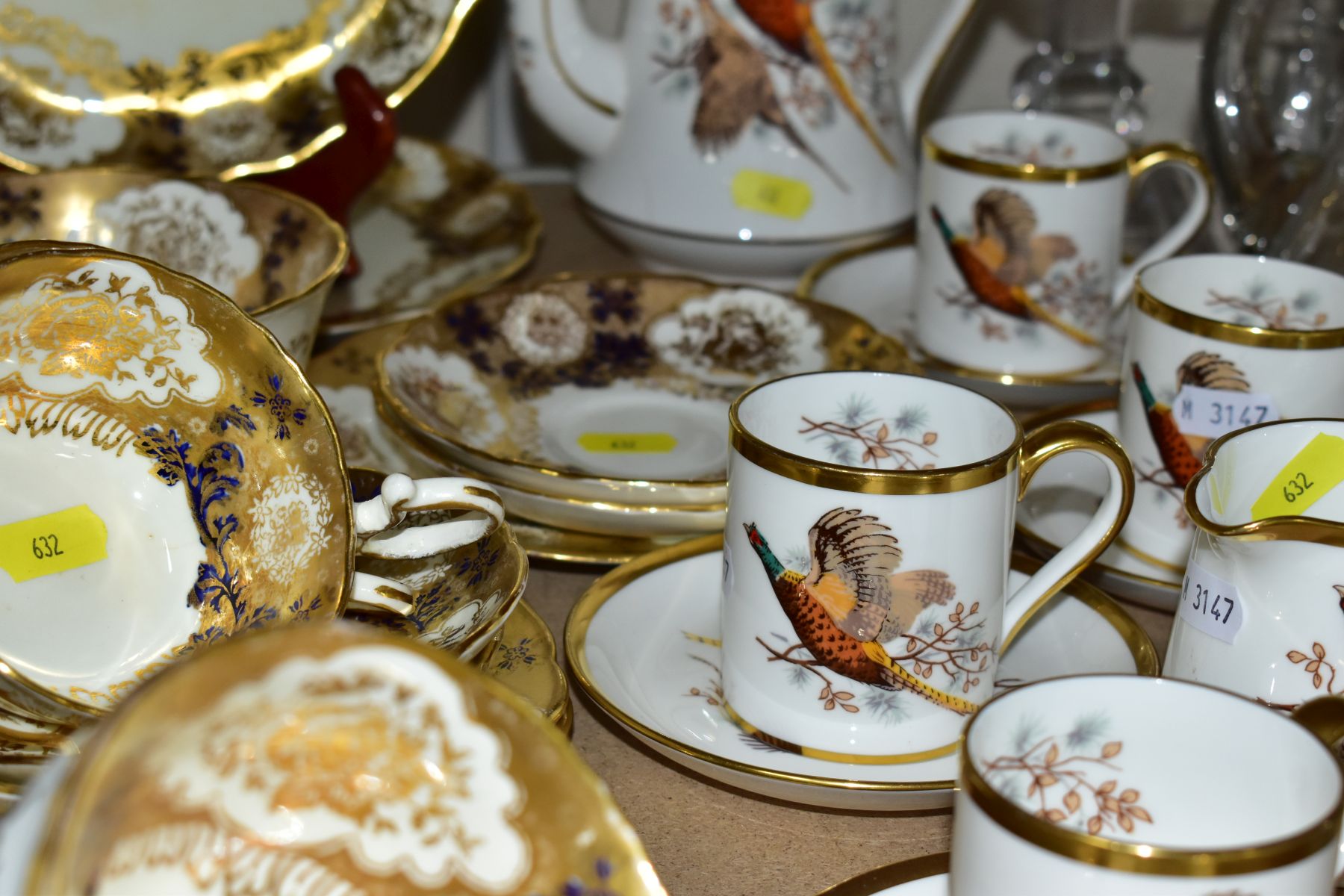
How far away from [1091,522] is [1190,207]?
416mm

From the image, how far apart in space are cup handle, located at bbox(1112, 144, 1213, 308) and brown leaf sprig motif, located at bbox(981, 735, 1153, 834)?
1.55 ft

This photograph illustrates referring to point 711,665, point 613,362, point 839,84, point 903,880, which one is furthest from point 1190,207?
point 903,880

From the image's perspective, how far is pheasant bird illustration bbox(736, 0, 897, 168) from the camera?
88cm

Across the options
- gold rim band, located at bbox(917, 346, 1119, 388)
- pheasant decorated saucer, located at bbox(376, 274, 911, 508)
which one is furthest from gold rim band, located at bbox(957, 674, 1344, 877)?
gold rim band, located at bbox(917, 346, 1119, 388)

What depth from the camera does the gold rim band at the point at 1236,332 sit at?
622 mm

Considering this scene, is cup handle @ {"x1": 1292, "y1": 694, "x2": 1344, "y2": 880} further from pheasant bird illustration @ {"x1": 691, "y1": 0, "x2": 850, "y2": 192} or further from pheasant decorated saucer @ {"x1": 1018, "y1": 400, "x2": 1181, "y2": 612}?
pheasant bird illustration @ {"x1": 691, "y1": 0, "x2": 850, "y2": 192}

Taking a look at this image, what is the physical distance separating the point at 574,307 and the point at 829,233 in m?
0.18

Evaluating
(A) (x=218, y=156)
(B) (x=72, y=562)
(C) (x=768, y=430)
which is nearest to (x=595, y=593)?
(C) (x=768, y=430)

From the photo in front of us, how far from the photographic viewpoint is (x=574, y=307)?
87 centimetres

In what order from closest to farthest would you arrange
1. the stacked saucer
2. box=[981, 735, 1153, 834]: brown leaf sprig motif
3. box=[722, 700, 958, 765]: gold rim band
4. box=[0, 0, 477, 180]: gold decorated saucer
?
box=[981, 735, 1153, 834]: brown leaf sprig motif → box=[722, 700, 958, 765]: gold rim band → the stacked saucer → box=[0, 0, 477, 180]: gold decorated saucer

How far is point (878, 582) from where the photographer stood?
1.69ft

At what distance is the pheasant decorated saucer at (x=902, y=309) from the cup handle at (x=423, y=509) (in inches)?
13.6

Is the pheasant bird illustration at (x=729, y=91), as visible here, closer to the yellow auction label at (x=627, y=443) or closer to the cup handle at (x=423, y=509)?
the yellow auction label at (x=627, y=443)

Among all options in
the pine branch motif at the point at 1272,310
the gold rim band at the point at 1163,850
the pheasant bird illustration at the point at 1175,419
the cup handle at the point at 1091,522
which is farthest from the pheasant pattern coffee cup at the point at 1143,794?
the pine branch motif at the point at 1272,310
